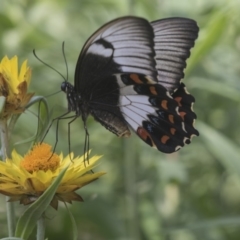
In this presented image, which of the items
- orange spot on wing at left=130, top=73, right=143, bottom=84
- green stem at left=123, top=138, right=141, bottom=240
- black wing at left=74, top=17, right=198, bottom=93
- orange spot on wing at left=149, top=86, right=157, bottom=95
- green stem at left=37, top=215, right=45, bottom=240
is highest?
black wing at left=74, top=17, right=198, bottom=93

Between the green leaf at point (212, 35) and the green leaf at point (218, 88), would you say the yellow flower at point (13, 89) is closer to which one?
the green leaf at point (212, 35)

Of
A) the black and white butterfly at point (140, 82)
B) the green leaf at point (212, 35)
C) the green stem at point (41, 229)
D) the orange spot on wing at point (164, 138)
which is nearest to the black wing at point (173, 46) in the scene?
the black and white butterfly at point (140, 82)

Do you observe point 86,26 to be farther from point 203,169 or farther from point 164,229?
point 164,229

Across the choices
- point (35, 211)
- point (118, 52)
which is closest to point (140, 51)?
point (118, 52)

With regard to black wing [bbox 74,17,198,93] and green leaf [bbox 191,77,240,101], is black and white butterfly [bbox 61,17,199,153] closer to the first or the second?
black wing [bbox 74,17,198,93]

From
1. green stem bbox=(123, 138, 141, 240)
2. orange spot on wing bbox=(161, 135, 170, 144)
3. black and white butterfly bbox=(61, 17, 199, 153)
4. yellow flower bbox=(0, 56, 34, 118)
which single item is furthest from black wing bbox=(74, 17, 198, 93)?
green stem bbox=(123, 138, 141, 240)

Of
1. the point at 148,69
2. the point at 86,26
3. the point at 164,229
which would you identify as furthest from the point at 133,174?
the point at 86,26

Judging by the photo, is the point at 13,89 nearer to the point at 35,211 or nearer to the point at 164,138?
the point at 35,211
